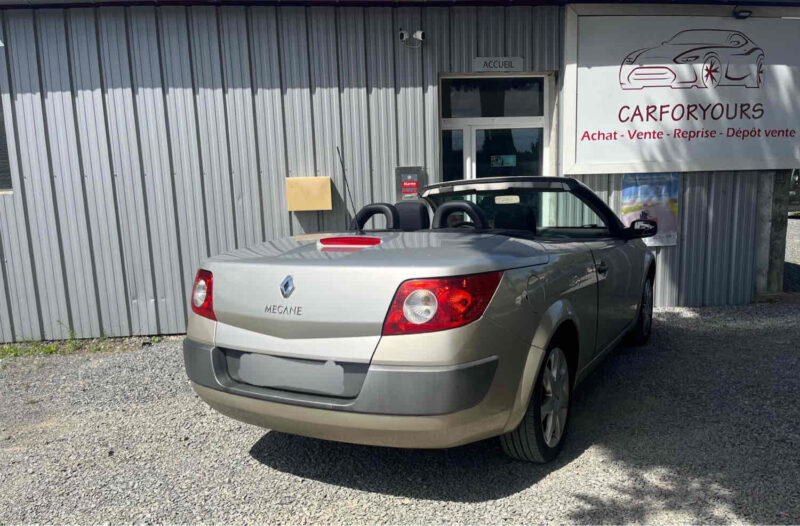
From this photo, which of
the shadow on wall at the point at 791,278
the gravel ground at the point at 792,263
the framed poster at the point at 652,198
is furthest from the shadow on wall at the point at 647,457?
the gravel ground at the point at 792,263

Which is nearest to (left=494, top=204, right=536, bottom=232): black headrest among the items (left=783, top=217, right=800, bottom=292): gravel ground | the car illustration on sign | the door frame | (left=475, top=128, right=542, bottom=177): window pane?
the door frame

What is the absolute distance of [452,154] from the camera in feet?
22.5

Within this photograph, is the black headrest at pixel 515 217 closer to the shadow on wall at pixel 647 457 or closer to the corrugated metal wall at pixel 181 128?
the shadow on wall at pixel 647 457

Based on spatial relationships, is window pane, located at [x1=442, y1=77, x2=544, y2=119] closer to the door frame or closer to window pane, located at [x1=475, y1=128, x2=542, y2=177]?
the door frame

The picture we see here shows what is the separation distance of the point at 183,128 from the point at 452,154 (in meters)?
3.13

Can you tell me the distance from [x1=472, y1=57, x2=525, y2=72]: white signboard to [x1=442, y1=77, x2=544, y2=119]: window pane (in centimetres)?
36

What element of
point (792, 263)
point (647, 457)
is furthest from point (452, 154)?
point (792, 263)

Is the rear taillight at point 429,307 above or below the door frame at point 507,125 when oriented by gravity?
below

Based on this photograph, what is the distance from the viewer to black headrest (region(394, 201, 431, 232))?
3650 millimetres

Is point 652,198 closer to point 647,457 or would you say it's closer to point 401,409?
point 647,457

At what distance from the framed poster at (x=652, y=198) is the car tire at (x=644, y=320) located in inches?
65.3

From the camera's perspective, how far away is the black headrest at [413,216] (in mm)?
3650

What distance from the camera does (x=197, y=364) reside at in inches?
106

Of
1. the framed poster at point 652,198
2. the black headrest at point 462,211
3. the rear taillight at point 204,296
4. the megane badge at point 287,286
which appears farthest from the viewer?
the framed poster at point 652,198
